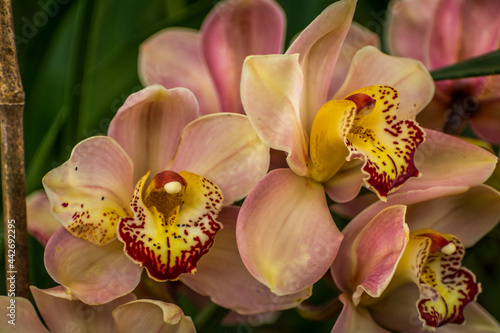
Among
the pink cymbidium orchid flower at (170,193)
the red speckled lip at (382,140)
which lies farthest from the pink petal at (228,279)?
the red speckled lip at (382,140)

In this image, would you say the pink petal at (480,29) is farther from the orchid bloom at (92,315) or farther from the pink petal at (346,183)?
the orchid bloom at (92,315)

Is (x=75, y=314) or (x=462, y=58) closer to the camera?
(x=75, y=314)

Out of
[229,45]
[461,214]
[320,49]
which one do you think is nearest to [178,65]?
[229,45]

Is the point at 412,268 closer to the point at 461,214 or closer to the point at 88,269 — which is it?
the point at 461,214

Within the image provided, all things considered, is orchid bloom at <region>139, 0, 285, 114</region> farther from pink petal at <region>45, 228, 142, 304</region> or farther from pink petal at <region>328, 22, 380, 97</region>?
pink petal at <region>45, 228, 142, 304</region>

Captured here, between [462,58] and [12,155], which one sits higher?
[12,155]

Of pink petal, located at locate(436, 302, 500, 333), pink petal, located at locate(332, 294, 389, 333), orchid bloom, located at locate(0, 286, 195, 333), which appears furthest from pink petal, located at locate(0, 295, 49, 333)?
pink petal, located at locate(436, 302, 500, 333)
